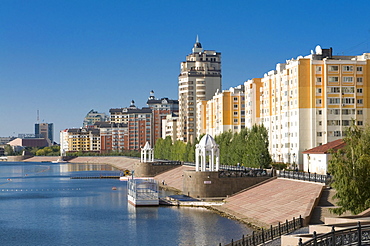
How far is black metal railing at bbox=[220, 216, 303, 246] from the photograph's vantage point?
127 feet

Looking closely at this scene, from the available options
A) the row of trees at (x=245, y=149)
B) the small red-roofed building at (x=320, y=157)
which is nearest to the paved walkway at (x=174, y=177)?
the row of trees at (x=245, y=149)

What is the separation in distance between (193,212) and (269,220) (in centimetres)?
1450

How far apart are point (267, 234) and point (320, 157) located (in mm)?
49620

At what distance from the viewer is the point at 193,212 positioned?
68.2 meters

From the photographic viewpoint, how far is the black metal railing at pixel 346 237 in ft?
88.0

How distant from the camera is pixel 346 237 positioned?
89.8 feet

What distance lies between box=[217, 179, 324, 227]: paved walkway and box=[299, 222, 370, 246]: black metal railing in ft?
73.6

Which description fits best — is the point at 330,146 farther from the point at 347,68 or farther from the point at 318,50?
the point at 318,50

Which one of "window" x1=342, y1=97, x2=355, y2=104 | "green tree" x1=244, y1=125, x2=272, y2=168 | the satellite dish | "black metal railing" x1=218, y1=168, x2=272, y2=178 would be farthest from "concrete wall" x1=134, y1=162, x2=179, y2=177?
"black metal railing" x1=218, y1=168, x2=272, y2=178

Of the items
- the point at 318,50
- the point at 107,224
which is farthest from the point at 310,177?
the point at 318,50

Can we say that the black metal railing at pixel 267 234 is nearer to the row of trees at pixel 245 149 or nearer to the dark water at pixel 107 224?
the dark water at pixel 107 224

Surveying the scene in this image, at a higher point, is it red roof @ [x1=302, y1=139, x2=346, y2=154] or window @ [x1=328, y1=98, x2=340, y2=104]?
window @ [x1=328, y1=98, x2=340, y2=104]

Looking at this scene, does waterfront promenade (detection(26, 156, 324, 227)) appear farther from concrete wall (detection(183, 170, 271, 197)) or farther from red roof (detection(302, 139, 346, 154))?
red roof (detection(302, 139, 346, 154))

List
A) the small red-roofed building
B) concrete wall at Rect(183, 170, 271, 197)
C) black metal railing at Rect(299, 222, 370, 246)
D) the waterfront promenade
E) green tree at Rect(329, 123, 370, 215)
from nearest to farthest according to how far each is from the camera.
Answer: black metal railing at Rect(299, 222, 370, 246) → green tree at Rect(329, 123, 370, 215) → the waterfront promenade → concrete wall at Rect(183, 170, 271, 197) → the small red-roofed building
